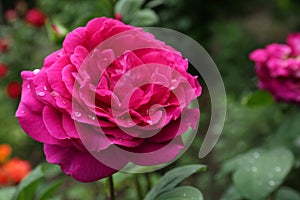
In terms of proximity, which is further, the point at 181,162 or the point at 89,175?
the point at 181,162

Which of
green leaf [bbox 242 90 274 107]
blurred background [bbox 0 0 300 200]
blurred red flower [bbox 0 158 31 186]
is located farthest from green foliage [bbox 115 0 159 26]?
blurred background [bbox 0 0 300 200]

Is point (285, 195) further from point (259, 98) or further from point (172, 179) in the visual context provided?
point (172, 179)

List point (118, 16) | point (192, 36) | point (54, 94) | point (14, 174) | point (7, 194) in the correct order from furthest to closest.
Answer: point (192, 36) < point (14, 174) < point (7, 194) < point (118, 16) < point (54, 94)

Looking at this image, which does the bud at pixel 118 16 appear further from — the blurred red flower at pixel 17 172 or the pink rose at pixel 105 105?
the blurred red flower at pixel 17 172

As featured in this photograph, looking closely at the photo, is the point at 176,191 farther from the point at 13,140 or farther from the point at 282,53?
the point at 13,140

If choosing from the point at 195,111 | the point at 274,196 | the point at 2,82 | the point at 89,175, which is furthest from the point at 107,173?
the point at 2,82

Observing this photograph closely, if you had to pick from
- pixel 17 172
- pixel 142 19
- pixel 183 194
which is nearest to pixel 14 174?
pixel 17 172

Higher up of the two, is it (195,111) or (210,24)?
(195,111)

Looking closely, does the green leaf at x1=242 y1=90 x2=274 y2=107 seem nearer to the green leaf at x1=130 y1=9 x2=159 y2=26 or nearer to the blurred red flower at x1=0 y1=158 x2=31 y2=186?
the green leaf at x1=130 y1=9 x2=159 y2=26
